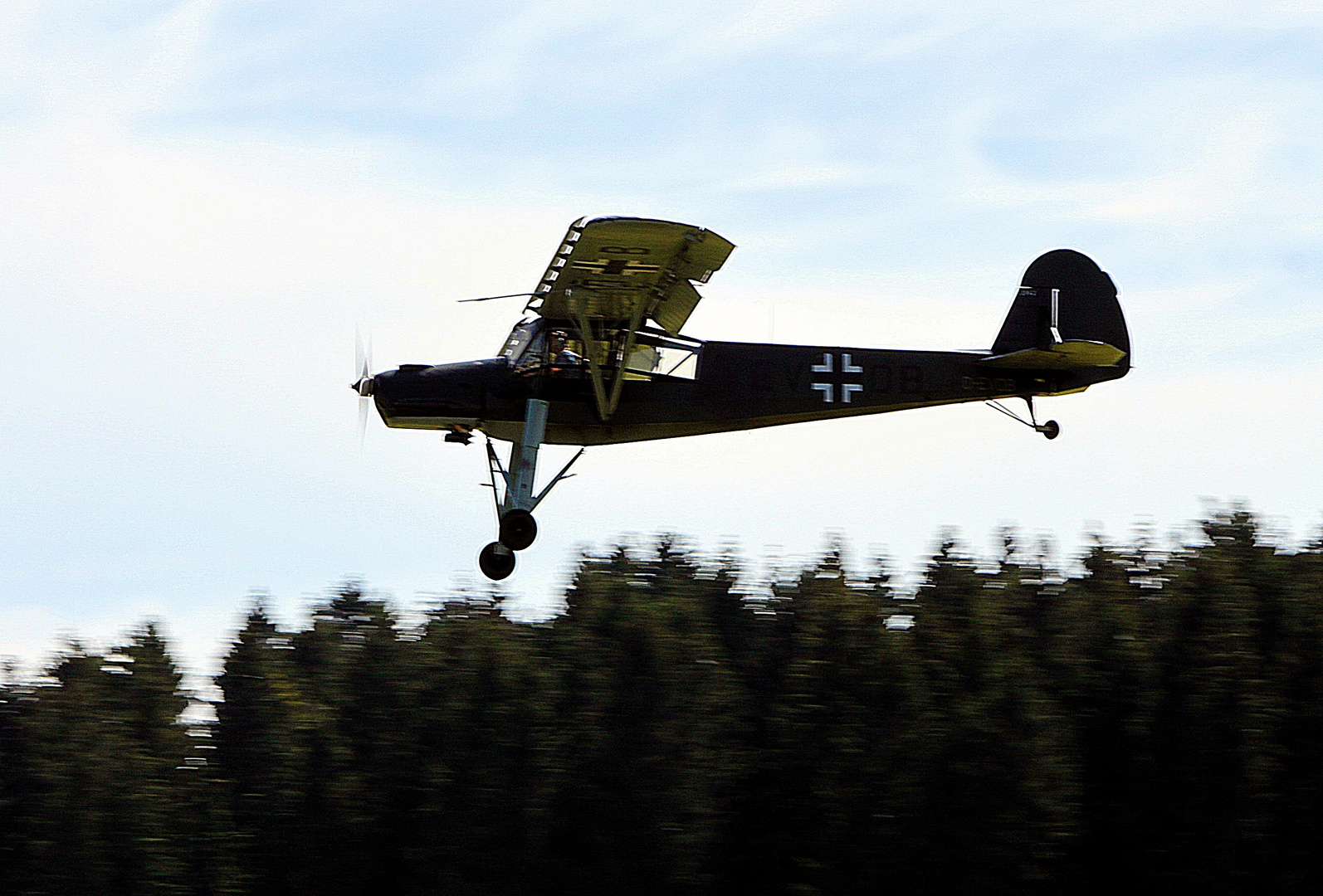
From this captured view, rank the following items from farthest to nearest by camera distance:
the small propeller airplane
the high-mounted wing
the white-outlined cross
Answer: the white-outlined cross
the small propeller airplane
the high-mounted wing

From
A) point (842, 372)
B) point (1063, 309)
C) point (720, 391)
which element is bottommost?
point (720, 391)

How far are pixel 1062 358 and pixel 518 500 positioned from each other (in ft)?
23.3

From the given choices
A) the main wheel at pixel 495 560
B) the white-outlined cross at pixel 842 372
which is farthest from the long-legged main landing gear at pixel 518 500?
the white-outlined cross at pixel 842 372

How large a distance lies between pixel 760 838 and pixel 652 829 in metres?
2.96

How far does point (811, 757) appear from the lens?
2812 centimetres

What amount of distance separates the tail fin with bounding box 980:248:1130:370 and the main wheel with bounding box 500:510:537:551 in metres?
6.56

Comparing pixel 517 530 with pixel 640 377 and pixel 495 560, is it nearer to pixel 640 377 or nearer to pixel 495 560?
pixel 495 560

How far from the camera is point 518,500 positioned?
17.7 metres

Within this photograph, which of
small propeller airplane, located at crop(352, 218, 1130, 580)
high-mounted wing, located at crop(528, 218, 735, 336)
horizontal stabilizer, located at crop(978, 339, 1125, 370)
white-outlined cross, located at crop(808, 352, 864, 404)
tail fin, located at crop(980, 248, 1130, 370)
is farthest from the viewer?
tail fin, located at crop(980, 248, 1130, 370)

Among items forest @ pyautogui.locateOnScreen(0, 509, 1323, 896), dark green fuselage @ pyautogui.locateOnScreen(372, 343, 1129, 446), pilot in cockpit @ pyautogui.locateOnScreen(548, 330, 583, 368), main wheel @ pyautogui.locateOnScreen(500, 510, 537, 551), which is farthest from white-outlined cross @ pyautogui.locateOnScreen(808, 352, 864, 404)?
forest @ pyautogui.locateOnScreen(0, 509, 1323, 896)

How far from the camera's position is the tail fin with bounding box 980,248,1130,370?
68.0 ft

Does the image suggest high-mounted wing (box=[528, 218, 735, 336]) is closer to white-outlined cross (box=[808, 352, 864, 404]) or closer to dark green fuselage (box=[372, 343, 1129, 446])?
dark green fuselage (box=[372, 343, 1129, 446])

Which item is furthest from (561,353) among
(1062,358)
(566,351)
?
(1062,358)

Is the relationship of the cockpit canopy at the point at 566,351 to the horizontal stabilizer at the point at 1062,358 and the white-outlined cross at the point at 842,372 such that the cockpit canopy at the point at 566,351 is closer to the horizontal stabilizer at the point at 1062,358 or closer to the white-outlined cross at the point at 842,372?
the white-outlined cross at the point at 842,372
